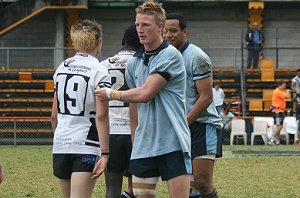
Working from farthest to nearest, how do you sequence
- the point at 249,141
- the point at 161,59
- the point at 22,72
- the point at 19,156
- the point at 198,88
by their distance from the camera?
1. the point at 22,72
2. the point at 249,141
3. the point at 19,156
4. the point at 198,88
5. the point at 161,59

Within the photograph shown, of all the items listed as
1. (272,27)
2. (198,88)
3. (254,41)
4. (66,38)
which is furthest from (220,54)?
(198,88)

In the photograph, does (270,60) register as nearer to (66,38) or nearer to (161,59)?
(66,38)

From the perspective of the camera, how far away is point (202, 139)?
347 inches

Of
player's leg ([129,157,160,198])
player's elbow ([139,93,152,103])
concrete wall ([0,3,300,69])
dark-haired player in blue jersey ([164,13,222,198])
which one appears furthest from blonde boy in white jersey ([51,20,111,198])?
concrete wall ([0,3,300,69])

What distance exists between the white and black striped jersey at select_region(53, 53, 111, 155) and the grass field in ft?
15.7

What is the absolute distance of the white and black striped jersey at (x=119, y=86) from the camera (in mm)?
8938

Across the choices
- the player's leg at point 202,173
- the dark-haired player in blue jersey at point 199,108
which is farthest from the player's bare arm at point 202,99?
the player's leg at point 202,173

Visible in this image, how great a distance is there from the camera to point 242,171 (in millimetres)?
16594

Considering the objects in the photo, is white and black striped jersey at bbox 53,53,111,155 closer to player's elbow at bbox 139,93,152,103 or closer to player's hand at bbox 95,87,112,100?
player's hand at bbox 95,87,112,100

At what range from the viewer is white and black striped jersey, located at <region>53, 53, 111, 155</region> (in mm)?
7387

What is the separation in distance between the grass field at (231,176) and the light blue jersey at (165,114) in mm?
5005

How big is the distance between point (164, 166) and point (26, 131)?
68.5 ft

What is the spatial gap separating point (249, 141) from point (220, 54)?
4.81 meters

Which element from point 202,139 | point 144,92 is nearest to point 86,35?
point 144,92
